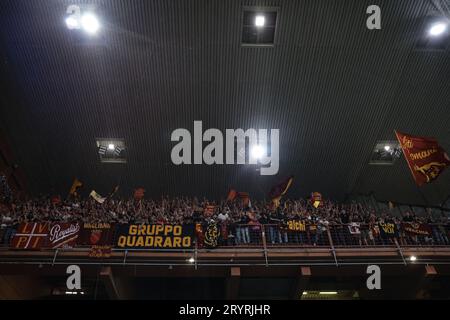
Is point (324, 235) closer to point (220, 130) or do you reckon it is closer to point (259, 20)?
point (220, 130)

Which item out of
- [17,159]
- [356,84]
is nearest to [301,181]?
[356,84]

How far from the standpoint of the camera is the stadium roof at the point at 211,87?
54.6 ft

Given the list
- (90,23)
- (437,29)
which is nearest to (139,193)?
(90,23)

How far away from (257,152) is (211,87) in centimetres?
432

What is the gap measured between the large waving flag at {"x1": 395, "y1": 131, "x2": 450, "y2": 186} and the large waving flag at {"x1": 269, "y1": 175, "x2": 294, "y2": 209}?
6.51m

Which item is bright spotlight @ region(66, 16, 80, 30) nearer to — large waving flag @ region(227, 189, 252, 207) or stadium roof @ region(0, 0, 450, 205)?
stadium roof @ region(0, 0, 450, 205)

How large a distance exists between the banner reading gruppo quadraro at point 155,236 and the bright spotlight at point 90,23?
7.74 meters

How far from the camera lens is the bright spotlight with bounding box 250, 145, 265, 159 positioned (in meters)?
20.9

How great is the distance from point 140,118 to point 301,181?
9.16m

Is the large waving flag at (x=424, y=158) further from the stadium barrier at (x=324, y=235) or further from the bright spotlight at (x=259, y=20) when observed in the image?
the bright spotlight at (x=259, y=20)

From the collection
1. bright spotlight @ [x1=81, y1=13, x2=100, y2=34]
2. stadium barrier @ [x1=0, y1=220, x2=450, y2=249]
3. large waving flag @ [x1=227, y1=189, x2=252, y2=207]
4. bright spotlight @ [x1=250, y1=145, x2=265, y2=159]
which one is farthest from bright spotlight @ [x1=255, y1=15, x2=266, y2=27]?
large waving flag @ [x1=227, y1=189, x2=252, y2=207]

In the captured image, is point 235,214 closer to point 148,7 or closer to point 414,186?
point 148,7

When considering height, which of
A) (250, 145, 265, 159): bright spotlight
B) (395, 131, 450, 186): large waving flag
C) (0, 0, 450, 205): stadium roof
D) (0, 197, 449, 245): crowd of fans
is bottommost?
(0, 197, 449, 245): crowd of fans

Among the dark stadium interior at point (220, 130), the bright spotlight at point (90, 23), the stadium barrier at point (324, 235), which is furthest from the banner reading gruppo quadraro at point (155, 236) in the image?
the bright spotlight at point (90, 23)
